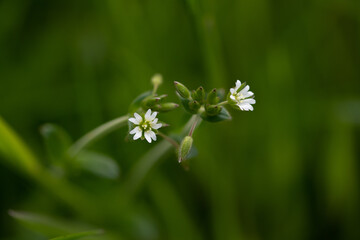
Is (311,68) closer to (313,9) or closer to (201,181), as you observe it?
(313,9)

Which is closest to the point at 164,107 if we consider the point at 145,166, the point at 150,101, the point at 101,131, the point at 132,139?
the point at 150,101

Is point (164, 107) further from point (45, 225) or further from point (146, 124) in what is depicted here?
point (45, 225)

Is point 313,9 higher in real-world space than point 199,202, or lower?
higher

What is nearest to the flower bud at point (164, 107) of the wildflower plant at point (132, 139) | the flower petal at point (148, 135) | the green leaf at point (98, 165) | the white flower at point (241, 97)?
the wildflower plant at point (132, 139)

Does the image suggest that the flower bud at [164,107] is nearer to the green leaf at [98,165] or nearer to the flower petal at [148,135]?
the flower petal at [148,135]

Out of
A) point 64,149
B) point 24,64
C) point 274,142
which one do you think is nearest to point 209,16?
point 274,142
